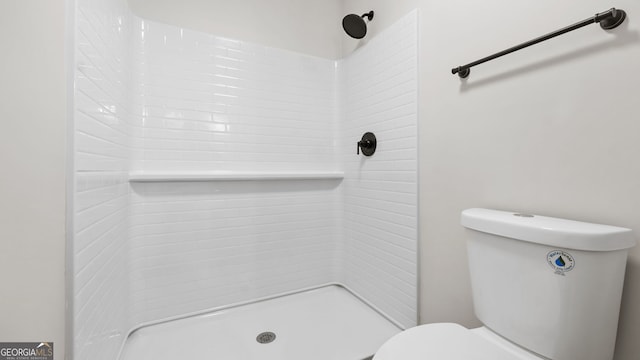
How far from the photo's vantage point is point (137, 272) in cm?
140

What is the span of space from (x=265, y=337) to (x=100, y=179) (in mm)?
1038

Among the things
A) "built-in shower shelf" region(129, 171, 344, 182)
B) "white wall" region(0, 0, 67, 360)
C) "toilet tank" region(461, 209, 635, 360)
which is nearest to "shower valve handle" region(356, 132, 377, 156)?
"built-in shower shelf" region(129, 171, 344, 182)

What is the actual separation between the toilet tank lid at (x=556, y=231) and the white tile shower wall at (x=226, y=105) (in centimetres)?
119

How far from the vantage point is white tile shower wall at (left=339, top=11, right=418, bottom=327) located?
132 centimetres

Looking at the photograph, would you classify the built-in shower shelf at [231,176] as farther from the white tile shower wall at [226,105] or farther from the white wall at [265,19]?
the white wall at [265,19]

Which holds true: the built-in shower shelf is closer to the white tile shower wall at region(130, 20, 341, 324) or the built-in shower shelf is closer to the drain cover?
the white tile shower wall at region(130, 20, 341, 324)

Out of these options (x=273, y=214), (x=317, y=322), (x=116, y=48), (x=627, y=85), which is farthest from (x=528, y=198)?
(x=116, y=48)

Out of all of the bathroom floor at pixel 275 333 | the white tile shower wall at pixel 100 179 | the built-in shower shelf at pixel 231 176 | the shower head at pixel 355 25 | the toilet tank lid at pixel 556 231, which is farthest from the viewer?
the shower head at pixel 355 25

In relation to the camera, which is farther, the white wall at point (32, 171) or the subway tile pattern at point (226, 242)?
the subway tile pattern at point (226, 242)

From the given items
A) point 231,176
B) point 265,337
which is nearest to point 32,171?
point 231,176

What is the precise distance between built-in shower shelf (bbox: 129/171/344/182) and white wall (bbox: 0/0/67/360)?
2.34 feet

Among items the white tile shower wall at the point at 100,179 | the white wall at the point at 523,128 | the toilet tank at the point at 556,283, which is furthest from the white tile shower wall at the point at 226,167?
the toilet tank at the point at 556,283

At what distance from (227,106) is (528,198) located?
1.51 m

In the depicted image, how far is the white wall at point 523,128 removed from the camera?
2.23 feet
